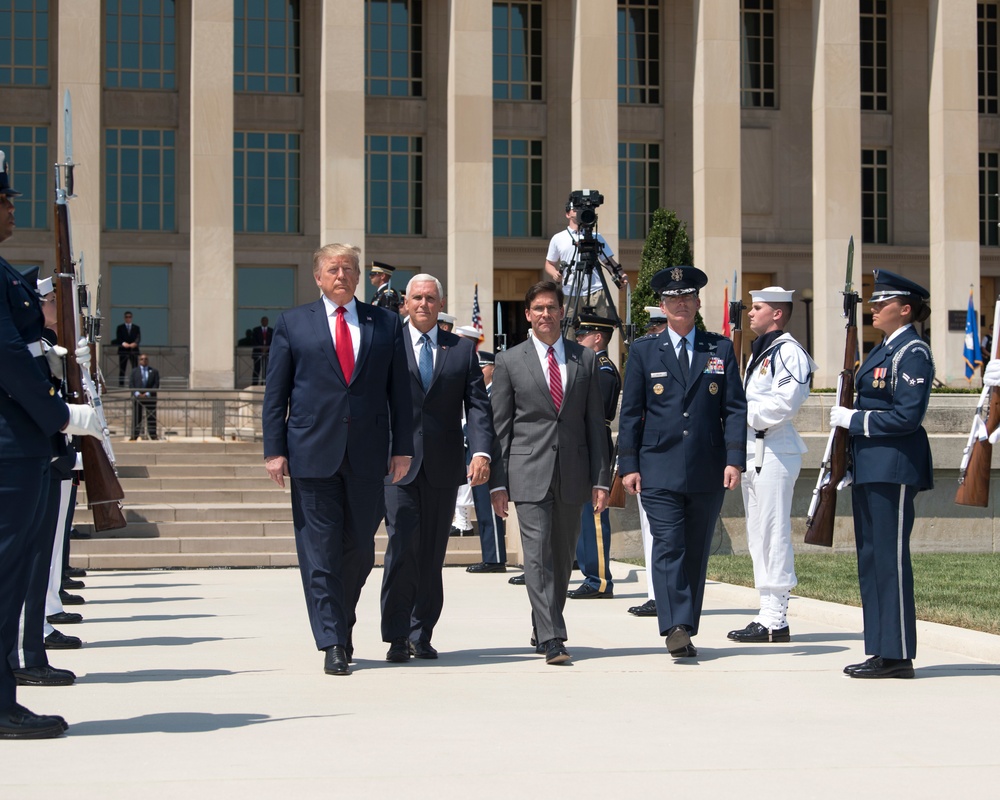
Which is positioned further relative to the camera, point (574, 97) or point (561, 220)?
point (561, 220)

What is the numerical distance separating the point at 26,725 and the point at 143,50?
35.2 metres

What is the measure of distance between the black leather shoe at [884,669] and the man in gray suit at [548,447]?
161 cm

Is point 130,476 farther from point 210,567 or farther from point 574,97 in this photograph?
point 574,97

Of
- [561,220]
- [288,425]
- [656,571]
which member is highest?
[561,220]

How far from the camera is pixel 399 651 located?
8484 mm

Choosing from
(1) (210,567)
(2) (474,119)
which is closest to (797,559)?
(1) (210,567)

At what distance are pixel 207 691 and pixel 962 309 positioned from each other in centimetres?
3052

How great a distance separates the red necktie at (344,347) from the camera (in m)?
8.10

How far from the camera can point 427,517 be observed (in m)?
8.66

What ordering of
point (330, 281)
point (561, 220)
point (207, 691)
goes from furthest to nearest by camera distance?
1. point (561, 220)
2. point (330, 281)
3. point (207, 691)

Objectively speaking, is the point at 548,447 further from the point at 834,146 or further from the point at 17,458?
the point at 834,146

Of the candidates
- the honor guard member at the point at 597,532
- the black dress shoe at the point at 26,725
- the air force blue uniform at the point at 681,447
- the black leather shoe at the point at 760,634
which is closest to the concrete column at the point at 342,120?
the honor guard member at the point at 597,532

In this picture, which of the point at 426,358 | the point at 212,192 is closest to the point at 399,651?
the point at 426,358

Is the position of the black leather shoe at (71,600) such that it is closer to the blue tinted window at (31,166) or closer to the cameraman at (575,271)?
the cameraman at (575,271)
